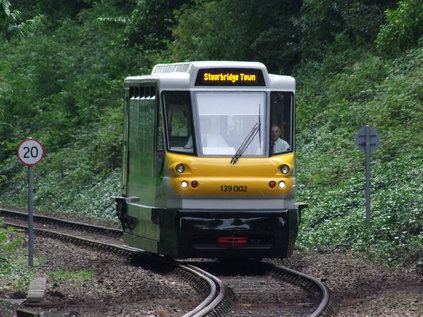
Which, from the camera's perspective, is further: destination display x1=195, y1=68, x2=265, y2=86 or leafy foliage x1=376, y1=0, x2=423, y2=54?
leafy foliage x1=376, y1=0, x2=423, y2=54

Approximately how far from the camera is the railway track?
12852 millimetres

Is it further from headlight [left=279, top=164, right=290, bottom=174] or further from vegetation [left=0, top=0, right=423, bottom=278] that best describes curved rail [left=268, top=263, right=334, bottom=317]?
vegetation [left=0, top=0, right=423, bottom=278]

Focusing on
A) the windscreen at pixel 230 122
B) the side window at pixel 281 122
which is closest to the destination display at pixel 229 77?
the windscreen at pixel 230 122

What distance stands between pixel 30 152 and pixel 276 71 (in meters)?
17.6

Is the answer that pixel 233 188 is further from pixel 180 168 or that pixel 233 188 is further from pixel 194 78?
pixel 194 78

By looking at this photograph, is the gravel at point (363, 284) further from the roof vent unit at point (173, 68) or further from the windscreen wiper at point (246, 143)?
the roof vent unit at point (173, 68)

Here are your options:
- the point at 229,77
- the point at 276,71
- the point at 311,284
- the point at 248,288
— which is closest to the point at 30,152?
the point at 229,77

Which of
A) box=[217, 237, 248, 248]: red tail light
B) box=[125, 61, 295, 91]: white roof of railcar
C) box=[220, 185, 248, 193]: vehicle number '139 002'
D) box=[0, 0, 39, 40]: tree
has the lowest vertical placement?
box=[217, 237, 248, 248]: red tail light

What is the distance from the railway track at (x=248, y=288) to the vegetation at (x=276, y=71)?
7.11 feet

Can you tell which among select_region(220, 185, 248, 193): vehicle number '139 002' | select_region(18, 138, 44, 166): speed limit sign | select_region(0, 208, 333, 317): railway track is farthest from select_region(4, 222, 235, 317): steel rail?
select_region(18, 138, 44, 166): speed limit sign

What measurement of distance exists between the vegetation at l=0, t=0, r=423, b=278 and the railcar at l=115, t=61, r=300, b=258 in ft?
7.90

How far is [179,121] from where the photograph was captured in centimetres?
1619

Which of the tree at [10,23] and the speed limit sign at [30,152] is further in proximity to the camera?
the speed limit sign at [30,152]

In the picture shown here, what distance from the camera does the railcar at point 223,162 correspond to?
15.9 metres
